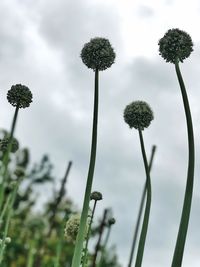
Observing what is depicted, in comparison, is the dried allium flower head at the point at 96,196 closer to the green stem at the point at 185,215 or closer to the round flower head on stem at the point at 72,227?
the round flower head on stem at the point at 72,227

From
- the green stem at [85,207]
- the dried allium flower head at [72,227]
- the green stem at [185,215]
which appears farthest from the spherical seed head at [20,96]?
the dried allium flower head at [72,227]

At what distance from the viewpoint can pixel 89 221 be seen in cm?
632

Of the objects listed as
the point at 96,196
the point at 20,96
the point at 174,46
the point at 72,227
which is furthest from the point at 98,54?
the point at 72,227

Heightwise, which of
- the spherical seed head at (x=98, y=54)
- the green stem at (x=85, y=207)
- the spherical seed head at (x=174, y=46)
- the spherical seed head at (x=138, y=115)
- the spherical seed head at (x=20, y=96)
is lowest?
the green stem at (x=85, y=207)

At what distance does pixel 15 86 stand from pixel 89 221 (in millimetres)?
1742

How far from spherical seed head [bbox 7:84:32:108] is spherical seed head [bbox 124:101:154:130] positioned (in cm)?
118

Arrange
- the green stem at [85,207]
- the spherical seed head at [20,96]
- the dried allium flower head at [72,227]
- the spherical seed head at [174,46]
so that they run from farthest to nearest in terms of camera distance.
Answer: the dried allium flower head at [72,227], the spherical seed head at [174,46], the spherical seed head at [20,96], the green stem at [85,207]

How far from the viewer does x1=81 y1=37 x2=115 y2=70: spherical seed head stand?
565 cm

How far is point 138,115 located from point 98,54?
2.44 feet

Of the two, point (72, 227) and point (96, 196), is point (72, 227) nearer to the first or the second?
point (72, 227)

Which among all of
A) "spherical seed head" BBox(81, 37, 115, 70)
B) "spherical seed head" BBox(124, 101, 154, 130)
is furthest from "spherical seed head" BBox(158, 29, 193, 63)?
"spherical seed head" BBox(124, 101, 154, 130)

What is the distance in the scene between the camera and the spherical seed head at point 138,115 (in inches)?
235

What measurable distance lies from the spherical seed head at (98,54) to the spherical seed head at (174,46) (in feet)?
1.53

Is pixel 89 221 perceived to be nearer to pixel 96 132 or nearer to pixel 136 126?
pixel 136 126
